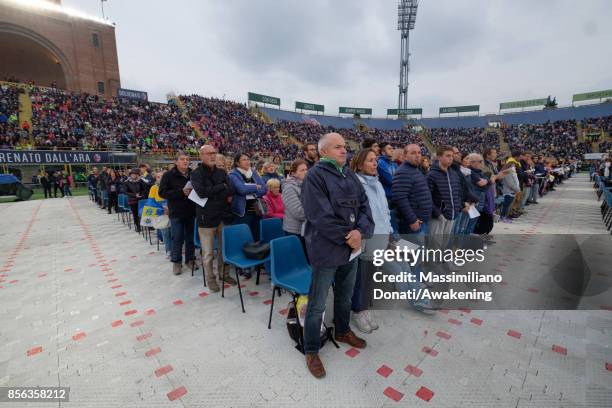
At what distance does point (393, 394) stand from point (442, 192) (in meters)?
2.47

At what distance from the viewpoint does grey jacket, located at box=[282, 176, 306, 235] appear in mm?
3114

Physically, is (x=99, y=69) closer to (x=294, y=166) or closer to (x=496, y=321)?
(x=294, y=166)

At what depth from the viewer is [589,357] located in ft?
7.63

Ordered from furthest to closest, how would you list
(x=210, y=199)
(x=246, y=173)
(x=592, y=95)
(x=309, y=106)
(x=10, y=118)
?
(x=309, y=106) → (x=592, y=95) → (x=10, y=118) → (x=246, y=173) → (x=210, y=199)

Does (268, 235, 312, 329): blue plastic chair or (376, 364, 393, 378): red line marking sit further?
(268, 235, 312, 329): blue plastic chair

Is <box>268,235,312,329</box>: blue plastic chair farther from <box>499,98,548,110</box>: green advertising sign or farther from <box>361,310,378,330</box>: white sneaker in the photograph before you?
<box>499,98,548,110</box>: green advertising sign

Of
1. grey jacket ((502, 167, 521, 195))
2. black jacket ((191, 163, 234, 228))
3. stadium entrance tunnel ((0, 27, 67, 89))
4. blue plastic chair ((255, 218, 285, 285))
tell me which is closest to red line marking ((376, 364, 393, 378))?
blue plastic chair ((255, 218, 285, 285))

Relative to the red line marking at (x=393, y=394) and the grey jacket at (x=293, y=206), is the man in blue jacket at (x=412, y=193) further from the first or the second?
the red line marking at (x=393, y=394)

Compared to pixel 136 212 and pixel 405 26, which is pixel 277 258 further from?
pixel 405 26

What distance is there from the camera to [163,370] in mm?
→ 2307

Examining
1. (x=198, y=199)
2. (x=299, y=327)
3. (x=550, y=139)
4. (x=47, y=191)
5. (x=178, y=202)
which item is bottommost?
(x=299, y=327)

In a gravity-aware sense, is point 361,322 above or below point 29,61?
below

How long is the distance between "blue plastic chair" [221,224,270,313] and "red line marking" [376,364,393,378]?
5.52 ft

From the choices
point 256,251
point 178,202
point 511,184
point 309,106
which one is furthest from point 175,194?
point 309,106
